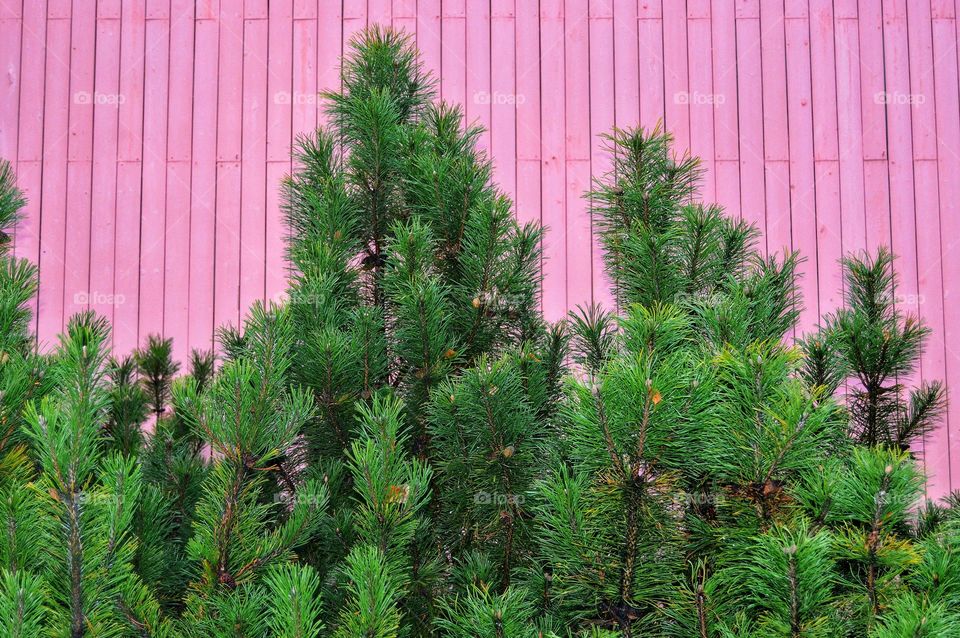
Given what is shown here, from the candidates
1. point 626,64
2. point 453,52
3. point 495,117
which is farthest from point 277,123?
point 626,64

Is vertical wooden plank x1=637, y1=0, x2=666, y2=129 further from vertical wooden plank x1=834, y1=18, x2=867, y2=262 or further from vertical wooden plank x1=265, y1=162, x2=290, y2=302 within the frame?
vertical wooden plank x1=265, y1=162, x2=290, y2=302

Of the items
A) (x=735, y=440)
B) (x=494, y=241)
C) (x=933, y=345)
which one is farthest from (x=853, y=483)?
(x=933, y=345)

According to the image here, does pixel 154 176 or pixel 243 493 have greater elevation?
pixel 154 176

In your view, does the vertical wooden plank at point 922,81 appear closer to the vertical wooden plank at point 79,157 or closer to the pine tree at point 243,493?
the pine tree at point 243,493

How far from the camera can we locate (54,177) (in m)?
3.21

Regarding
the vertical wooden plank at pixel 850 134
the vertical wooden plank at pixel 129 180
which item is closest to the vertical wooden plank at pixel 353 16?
the vertical wooden plank at pixel 129 180

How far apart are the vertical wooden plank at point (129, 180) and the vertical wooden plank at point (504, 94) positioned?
1.40 meters
